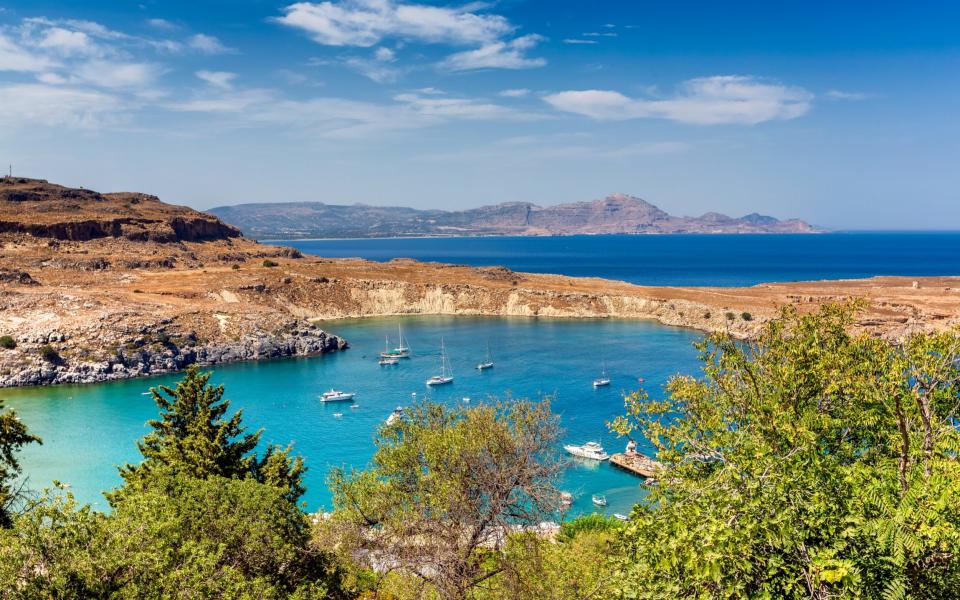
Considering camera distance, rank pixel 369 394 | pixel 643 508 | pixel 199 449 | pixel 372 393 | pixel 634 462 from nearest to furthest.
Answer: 1. pixel 643 508
2. pixel 199 449
3. pixel 634 462
4. pixel 369 394
5. pixel 372 393

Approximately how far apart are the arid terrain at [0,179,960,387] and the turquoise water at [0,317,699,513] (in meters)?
5.97

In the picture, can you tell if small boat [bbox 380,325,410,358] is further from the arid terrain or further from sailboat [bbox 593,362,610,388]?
sailboat [bbox 593,362,610,388]

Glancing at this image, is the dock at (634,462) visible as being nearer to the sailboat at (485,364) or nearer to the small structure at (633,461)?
the small structure at (633,461)

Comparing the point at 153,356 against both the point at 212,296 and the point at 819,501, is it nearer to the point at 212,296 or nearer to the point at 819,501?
the point at 212,296

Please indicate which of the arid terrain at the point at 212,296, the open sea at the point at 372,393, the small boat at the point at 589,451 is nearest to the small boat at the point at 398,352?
the open sea at the point at 372,393

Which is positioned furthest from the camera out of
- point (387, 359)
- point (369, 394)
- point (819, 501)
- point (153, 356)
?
point (387, 359)

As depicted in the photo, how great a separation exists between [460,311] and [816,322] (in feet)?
349

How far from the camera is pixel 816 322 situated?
17.4 m

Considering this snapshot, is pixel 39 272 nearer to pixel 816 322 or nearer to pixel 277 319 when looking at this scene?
pixel 277 319

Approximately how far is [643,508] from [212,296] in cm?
10501

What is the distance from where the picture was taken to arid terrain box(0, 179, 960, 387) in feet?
255

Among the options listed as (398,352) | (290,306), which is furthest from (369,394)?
(290,306)

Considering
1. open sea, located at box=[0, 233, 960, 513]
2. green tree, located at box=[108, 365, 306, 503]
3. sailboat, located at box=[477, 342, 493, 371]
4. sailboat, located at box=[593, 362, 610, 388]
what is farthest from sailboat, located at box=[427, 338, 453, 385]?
green tree, located at box=[108, 365, 306, 503]

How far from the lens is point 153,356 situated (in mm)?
78000
